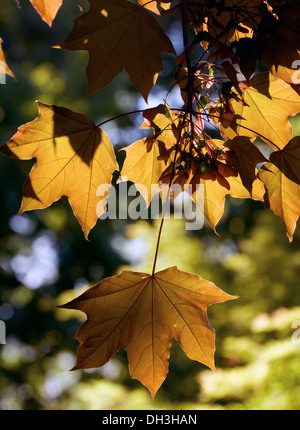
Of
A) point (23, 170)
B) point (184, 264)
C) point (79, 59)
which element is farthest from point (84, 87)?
point (184, 264)

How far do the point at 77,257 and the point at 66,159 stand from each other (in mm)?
4638

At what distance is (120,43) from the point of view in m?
0.69

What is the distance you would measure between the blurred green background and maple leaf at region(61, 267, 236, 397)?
7.99ft

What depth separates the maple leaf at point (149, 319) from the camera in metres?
0.77

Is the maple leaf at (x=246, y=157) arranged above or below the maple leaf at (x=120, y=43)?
below

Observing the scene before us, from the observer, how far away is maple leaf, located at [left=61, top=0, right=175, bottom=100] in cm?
66

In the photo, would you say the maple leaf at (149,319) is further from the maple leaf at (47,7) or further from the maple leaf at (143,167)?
the maple leaf at (47,7)

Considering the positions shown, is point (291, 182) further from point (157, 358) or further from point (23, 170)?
point (23, 170)

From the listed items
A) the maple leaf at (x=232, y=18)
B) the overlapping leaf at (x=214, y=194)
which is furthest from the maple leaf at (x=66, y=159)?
the maple leaf at (x=232, y=18)

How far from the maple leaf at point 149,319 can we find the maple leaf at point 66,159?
5.5 inches

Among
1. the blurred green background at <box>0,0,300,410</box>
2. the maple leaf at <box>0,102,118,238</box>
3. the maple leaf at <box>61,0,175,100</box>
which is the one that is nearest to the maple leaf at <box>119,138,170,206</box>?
the maple leaf at <box>0,102,118,238</box>

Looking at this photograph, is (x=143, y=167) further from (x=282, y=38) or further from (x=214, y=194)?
(x=282, y=38)

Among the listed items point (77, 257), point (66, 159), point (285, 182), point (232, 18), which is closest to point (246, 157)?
point (285, 182)
